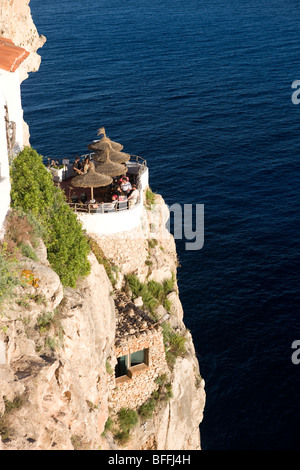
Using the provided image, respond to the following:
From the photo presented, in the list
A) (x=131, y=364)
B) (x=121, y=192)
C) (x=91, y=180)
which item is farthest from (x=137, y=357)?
(x=91, y=180)

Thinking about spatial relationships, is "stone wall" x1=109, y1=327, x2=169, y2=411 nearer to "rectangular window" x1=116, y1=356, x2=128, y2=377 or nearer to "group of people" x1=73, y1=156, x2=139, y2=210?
"rectangular window" x1=116, y1=356, x2=128, y2=377

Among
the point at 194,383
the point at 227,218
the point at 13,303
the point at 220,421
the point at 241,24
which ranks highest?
the point at 241,24

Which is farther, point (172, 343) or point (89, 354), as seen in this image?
point (172, 343)

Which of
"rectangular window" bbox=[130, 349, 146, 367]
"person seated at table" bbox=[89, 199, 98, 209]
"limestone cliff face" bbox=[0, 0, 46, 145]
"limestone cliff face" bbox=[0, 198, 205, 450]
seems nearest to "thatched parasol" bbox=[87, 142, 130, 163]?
"person seated at table" bbox=[89, 199, 98, 209]

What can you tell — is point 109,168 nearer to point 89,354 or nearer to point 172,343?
point 172,343

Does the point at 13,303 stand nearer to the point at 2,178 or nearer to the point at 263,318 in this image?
the point at 2,178

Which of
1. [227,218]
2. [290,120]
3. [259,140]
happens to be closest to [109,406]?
[227,218]
